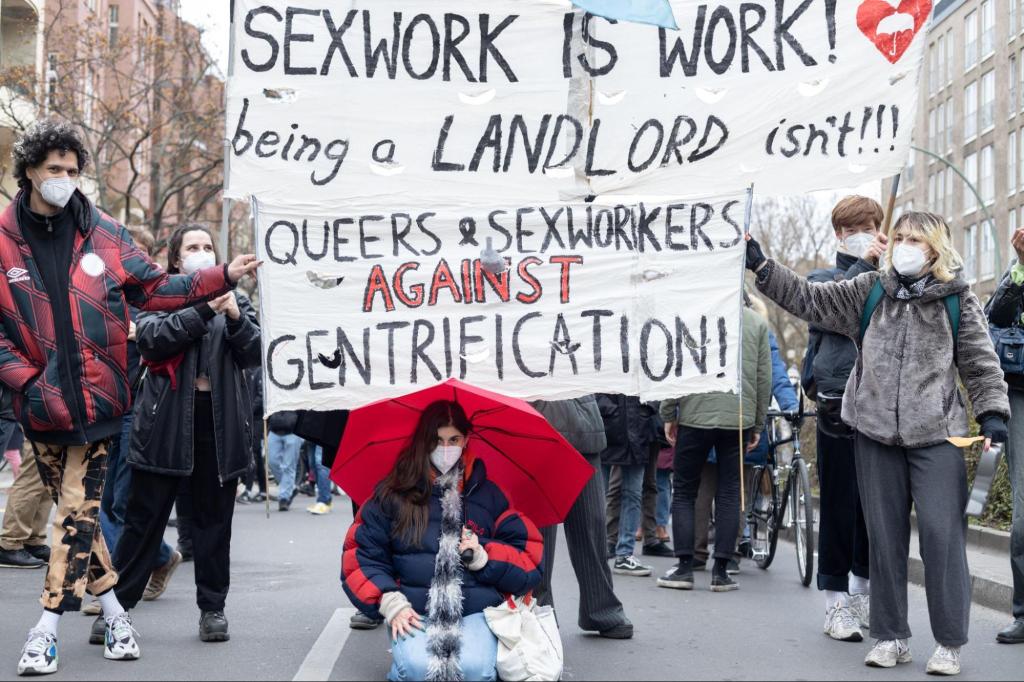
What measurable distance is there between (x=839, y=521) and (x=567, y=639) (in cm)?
151

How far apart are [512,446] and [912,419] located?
1.74m

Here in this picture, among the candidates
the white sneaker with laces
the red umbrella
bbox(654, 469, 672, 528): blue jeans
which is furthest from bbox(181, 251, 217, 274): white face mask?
bbox(654, 469, 672, 528): blue jeans

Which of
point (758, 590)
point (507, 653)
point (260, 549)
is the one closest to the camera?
point (507, 653)

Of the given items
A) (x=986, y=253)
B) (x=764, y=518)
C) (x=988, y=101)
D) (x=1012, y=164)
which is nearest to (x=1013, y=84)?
(x=1012, y=164)

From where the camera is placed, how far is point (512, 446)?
229 inches

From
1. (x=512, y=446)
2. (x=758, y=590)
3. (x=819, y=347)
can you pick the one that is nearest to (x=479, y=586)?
(x=512, y=446)

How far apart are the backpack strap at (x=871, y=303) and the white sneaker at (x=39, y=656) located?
3724 millimetres

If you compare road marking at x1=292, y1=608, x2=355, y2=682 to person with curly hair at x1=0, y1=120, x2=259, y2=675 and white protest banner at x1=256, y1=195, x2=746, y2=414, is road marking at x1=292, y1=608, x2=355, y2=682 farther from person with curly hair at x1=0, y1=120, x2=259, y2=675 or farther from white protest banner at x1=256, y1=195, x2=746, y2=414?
white protest banner at x1=256, y1=195, x2=746, y2=414

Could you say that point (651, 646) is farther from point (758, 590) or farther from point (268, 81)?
point (268, 81)

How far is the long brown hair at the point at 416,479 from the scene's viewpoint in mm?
5449

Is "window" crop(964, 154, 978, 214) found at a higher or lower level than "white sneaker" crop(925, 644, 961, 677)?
higher

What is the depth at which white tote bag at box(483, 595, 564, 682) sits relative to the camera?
17.6 feet

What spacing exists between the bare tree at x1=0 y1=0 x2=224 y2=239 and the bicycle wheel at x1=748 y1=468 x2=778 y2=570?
65.8 feet

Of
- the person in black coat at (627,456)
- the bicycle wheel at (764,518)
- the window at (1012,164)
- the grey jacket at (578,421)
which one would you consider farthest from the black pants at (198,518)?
the window at (1012,164)
